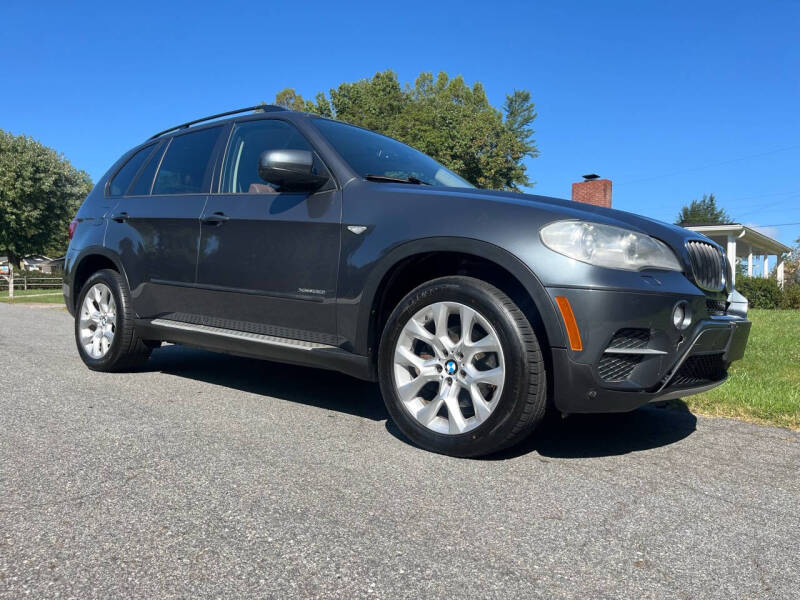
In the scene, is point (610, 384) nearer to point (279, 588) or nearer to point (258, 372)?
point (279, 588)

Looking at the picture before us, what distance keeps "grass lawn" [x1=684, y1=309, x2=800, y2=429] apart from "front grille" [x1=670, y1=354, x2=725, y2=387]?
3.23 ft

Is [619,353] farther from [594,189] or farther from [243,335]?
[594,189]

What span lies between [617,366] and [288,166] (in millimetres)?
1972

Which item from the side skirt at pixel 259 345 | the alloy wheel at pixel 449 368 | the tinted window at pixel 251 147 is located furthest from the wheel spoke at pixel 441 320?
the tinted window at pixel 251 147

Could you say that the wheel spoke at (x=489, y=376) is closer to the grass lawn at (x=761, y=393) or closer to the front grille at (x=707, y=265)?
the front grille at (x=707, y=265)

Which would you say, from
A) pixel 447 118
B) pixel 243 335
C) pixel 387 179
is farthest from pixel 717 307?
pixel 447 118

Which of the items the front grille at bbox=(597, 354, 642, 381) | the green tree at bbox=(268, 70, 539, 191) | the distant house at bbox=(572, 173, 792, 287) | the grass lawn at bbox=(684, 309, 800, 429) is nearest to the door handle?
the front grille at bbox=(597, 354, 642, 381)

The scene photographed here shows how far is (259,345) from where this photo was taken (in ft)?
12.5

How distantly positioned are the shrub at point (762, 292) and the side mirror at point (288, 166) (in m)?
21.4

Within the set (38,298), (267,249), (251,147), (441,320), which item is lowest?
(38,298)

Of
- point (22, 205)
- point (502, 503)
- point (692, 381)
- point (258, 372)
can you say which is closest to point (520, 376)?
point (502, 503)

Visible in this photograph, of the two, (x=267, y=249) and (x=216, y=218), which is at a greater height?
(x=216, y=218)

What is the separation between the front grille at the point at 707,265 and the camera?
10.0 feet

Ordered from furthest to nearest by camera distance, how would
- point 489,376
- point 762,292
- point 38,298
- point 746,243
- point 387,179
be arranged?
point 746,243, point 38,298, point 762,292, point 387,179, point 489,376
